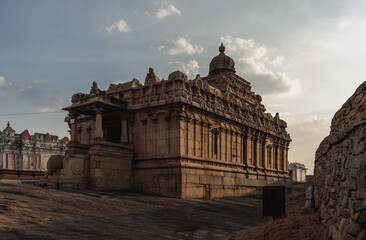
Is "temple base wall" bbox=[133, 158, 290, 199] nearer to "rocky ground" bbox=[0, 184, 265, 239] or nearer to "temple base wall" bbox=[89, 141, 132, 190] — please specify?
"temple base wall" bbox=[89, 141, 132, 190]

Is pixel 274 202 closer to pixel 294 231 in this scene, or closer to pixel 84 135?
pixel 294 231

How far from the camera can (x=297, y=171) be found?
93312 millimetres

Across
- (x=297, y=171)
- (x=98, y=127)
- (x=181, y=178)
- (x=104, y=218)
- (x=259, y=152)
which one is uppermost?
(x=98, y=127)

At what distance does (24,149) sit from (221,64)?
120 ft

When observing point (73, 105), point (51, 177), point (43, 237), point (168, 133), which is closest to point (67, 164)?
point (51, 177)

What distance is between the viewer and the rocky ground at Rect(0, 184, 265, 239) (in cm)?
1227

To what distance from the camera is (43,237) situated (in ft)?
36.4

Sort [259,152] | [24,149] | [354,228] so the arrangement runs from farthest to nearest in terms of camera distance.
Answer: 1. [24,149]
2. [259,152]
3. [354,228]

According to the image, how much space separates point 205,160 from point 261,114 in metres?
14.7

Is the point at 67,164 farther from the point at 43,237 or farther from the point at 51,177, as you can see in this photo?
the point at 43,237

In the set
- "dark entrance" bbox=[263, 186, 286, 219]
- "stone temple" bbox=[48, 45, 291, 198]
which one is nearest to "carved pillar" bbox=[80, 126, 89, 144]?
"stone temple" bbox=[48, 45, 291, 198]

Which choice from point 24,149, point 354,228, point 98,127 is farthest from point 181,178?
point 24,149

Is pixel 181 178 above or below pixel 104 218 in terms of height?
above

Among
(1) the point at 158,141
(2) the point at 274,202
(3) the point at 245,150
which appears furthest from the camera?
(3) the point at 245,150
